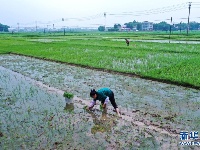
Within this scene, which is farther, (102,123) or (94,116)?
(94,116)

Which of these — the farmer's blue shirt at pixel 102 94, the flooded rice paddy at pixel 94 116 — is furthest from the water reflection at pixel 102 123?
the farmer's blue shirt at pixel 102 94

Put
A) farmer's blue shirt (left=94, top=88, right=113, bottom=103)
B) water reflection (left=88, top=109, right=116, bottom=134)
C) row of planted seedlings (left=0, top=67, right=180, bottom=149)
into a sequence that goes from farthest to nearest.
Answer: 1. farmer's blue shirt (left=94, top=88, right=113, bottom=103)
2. water reflection (left=88, top=109, right=116, bottom=134)
3. row of planted seedlings (left=0, top=67, right=180, bottom=149)

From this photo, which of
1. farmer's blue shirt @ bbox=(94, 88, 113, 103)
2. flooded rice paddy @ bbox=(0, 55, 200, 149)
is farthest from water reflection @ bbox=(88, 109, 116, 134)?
farmer's blue shirt @ bbox=(94, 88, 113, 103)

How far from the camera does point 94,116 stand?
638 cm

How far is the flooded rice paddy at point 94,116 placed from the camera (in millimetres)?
4938

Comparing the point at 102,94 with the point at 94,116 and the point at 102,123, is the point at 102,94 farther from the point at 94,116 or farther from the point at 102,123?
the point at 102,123

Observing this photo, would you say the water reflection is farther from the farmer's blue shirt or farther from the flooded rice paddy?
the farmer's blue shirt

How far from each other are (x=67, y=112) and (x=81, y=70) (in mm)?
6474

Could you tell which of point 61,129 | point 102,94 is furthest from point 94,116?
point 61,129

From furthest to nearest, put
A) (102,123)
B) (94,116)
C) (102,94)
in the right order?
(94,116) < (102,94) < (102,123)

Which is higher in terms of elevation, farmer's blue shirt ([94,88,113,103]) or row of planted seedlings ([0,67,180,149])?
farmer's blue shirt ([94,88,113,103])

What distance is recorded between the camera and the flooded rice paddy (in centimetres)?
494

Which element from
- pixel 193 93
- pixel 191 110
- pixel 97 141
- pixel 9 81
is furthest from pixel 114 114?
pixel 9 81

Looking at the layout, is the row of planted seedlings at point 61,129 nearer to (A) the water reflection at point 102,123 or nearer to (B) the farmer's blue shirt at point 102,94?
(A) the water reflection at point 102,123
